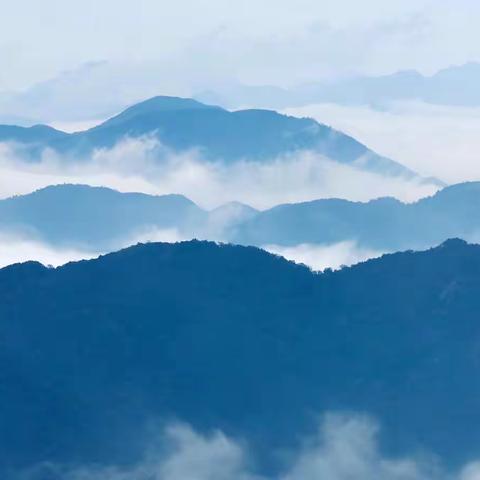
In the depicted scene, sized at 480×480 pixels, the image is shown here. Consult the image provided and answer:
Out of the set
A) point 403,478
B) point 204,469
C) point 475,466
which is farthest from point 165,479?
point 475,466

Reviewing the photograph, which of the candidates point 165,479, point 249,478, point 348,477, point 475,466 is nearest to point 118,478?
point 165,479

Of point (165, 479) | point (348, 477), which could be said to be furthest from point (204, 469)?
point (348, 477)

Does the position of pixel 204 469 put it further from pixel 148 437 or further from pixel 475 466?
pixel 475 466

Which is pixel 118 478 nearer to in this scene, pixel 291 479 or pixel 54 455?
pixel 54 455

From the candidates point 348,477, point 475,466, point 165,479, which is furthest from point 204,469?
point 475,466

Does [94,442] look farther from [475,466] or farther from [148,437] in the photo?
[475,466]
